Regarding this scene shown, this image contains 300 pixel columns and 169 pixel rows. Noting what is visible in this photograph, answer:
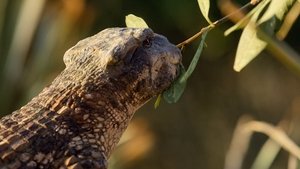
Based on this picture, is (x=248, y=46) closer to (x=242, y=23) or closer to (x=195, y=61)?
(x=242, y=23)

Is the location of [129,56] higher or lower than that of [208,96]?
higher

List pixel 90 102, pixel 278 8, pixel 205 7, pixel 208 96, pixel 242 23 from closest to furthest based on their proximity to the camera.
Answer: pixel 242 23 < pixel 278 8 < pixel 205 7 < pixel 90 102 < pixel 208 96

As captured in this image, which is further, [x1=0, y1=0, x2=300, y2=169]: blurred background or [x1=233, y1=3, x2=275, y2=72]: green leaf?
[x1=0, y1=0, x2=300, y2=169]: blurred background

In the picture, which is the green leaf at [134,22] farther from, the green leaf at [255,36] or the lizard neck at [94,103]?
the green leaf at [255,36]

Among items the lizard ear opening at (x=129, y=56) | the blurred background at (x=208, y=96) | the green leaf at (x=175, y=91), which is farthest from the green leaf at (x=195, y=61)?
the blurred background at (x=208, y=96)

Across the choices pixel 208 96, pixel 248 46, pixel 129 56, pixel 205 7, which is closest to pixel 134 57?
pixel 129 56

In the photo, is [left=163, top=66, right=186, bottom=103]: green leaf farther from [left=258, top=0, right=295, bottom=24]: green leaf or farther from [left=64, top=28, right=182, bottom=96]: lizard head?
[left=258, top=0, right=295, bottom=24]: green leaf

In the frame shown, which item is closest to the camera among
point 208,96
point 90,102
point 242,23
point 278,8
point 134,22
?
point 242,23

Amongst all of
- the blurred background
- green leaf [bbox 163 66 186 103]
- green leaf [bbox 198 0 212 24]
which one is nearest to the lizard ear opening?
green leaf [bbox 163 66 186 103]
